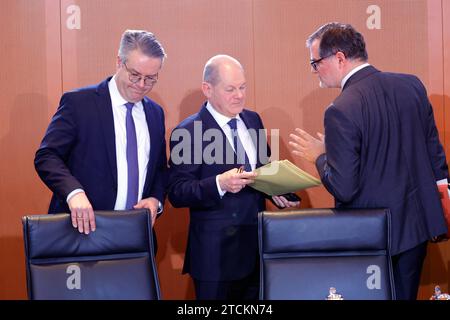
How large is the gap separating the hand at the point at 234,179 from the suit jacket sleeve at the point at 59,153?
0.59 meters

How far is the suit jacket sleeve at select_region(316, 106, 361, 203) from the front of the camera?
2463 millimetres

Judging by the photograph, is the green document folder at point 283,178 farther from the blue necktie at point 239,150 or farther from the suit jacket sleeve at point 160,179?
the suit jacket sleeve at point 160,179

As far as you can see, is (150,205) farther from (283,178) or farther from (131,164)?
(283,178)

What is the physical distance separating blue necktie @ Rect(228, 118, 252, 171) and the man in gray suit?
18.7 inches

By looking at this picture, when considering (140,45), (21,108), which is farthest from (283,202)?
(21,108)

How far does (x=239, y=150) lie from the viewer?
3.02 metres

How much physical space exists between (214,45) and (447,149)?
4.94 feet

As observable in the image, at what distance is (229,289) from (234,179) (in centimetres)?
55

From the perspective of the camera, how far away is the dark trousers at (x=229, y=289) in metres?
2.92

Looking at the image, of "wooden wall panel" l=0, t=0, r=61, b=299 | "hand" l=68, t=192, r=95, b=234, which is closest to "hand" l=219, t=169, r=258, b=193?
"hand" l=68, t=192, r=95, b=234

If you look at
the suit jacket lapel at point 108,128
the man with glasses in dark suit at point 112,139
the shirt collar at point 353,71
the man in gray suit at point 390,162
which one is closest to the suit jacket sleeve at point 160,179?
the man with glasses in dark suit at point 112,139

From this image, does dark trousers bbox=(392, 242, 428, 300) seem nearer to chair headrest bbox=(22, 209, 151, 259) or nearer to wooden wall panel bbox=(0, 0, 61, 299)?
chair headrest bbox=(22, 209, 151, 259)
